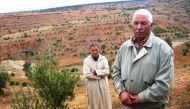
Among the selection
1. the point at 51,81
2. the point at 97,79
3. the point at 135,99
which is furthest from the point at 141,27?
the point at 51,81

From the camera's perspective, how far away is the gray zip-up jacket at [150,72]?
12.8 ft

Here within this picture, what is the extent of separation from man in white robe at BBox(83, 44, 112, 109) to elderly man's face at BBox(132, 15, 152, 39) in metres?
4.40

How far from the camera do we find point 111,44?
5366 centimetres

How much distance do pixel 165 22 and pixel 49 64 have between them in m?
65.5

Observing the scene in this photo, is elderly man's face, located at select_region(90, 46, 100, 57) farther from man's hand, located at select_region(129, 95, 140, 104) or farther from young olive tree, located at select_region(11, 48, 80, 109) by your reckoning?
man's hand, located at select_region(129, 95, 140, 104)

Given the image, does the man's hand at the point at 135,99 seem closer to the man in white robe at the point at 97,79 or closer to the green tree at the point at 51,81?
the man in white robe at the point at 97,79

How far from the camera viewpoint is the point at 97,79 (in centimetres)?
857

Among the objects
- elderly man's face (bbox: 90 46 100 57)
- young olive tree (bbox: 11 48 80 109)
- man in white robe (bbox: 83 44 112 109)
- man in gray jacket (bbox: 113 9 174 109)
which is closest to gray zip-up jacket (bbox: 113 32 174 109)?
man in gray jacket (bbox: 113 9 174 109)

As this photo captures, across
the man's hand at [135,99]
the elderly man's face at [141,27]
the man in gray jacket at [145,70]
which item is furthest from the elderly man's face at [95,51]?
the man's hand at [135,99]

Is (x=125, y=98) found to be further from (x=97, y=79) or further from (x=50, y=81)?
(x=50, y=81)

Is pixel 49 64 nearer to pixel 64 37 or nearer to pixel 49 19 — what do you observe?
pixel 64 37

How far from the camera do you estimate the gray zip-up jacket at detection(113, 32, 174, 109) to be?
3895mm

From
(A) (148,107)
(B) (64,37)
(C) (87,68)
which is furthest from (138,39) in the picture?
(B) (64,37)

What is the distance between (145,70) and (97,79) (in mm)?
4653
